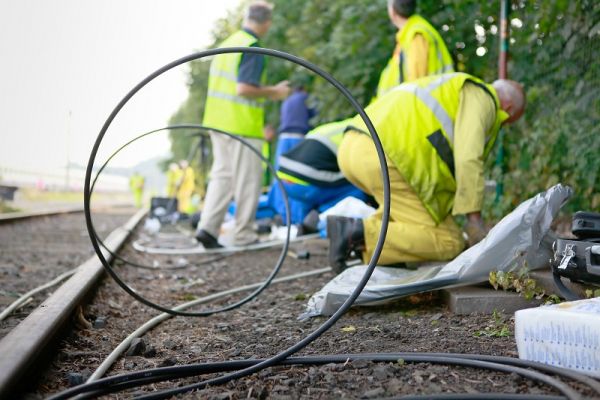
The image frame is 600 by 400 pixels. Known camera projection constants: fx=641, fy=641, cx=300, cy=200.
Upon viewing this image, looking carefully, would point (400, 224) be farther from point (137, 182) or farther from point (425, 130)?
point (137, 182)

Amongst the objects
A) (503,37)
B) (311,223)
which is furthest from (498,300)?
(311,223)

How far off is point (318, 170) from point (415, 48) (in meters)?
1.39

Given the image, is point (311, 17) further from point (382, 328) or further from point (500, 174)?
point (382, 328)

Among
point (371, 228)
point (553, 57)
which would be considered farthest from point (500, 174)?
point (371, 228)

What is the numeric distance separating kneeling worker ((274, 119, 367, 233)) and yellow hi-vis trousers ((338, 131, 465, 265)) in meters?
1.40

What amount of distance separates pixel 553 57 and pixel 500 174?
49.7 inches

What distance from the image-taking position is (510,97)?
3.81 m

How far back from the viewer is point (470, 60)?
20.6 feet

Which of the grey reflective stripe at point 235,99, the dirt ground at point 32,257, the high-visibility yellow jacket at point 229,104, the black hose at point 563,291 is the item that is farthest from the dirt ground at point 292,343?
the grey reflective stripe at point 235,99

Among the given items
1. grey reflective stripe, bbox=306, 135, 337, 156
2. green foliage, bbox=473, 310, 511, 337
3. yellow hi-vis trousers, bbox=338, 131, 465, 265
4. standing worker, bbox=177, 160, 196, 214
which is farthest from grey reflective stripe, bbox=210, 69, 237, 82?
standing worker, bbox=177, 160, 196, 214

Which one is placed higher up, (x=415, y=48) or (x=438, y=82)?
(x=415, y=48)

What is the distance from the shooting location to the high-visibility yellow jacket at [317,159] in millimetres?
5434

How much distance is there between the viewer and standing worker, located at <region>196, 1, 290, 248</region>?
19.7ft

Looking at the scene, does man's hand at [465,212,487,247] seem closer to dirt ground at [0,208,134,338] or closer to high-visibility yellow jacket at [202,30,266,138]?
dirt ground at [0,208,134,338]
